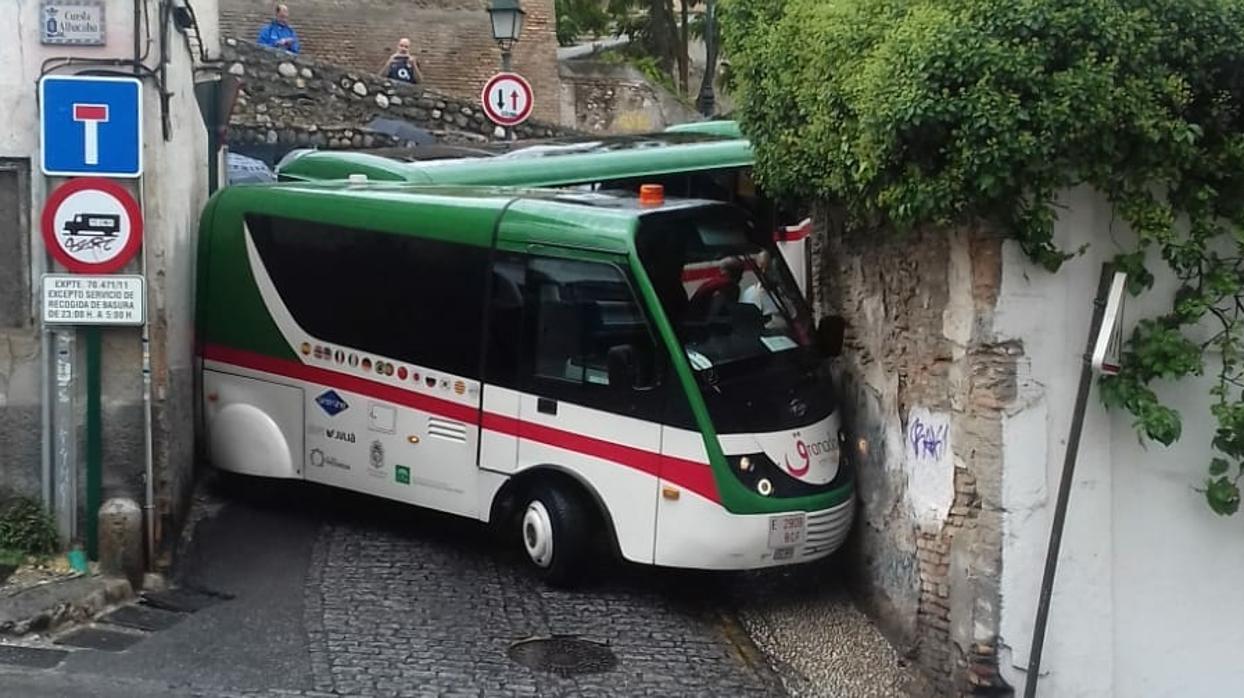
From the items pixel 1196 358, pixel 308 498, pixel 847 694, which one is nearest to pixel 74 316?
pixel 308 498

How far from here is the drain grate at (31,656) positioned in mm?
7488

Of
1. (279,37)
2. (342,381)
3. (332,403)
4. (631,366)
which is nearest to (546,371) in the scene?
(631,366)

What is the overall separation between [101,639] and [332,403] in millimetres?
2635

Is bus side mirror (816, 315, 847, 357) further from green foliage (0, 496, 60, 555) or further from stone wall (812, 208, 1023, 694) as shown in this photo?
green foliage (0, 496, 60, 555)

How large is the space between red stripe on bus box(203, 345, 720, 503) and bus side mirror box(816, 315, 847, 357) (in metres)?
1.27

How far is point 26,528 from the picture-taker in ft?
28.9

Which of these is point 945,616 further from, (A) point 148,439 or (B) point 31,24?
(B) point 31,24

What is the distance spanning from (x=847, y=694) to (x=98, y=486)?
14.7ft

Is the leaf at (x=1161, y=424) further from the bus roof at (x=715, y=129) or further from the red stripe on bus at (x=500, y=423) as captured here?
the bus roof at (x=715, y=129)

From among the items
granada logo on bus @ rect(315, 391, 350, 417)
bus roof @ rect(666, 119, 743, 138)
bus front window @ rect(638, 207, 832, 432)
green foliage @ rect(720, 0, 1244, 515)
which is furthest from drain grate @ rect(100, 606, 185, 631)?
bus roof @ rect(666, 119, 743, 138)

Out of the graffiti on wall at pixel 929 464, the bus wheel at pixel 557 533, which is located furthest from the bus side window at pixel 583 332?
the graffiti on wall at pixel 929 464

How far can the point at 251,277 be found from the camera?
10.7 metres

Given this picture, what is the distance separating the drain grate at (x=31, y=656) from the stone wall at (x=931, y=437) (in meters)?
4.38

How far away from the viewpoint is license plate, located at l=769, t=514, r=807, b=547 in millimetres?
8430
